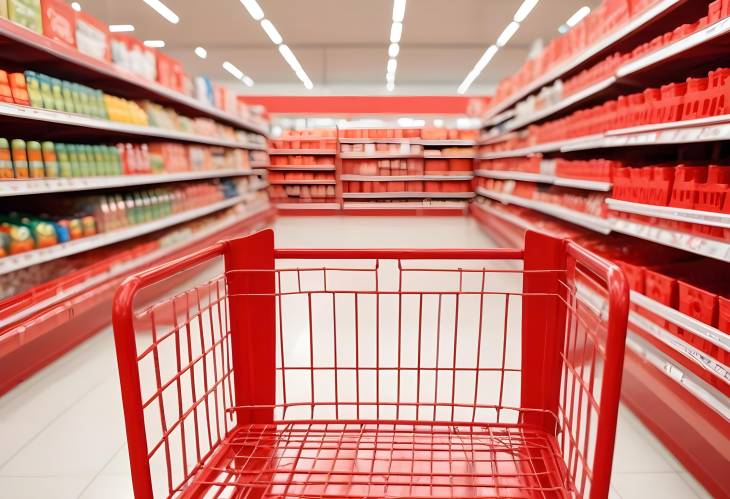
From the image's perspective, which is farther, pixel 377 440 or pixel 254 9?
pixel 254 9

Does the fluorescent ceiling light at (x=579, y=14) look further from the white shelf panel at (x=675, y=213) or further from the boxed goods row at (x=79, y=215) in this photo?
the boxed goods row at (x=79, y=215)

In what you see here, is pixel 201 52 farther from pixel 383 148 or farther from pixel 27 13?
pixel 27 13

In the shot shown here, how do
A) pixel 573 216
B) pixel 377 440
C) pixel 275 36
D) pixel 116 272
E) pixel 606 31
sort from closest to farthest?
pixel 377 440, pixel 606 31, pixel 116 272, pixel 573 216, pixel 275 36

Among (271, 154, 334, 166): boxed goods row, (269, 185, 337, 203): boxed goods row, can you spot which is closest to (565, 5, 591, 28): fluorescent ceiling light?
(271, 154, 334, 166): boxed goods row

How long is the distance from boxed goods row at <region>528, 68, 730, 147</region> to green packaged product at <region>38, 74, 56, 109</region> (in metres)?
2.97

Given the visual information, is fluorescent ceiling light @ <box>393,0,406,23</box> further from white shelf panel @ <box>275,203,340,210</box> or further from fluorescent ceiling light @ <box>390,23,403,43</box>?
white shelf panel @ <box>275,203,340,210</box>

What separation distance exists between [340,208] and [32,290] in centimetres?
782

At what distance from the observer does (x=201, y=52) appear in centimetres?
1202

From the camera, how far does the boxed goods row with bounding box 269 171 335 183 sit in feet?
33.1

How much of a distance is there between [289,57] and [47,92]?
35.1 ft

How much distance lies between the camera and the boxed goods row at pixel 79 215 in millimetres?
2372

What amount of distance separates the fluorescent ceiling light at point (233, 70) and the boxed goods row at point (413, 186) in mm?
6108

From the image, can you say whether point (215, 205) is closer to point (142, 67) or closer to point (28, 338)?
point (142, 67)

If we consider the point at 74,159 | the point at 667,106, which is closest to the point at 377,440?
the point at 667,106
